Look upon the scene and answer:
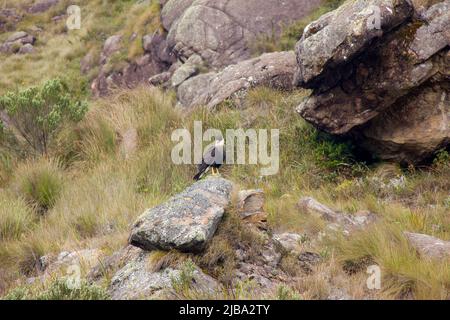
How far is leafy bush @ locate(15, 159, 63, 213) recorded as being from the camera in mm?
7422

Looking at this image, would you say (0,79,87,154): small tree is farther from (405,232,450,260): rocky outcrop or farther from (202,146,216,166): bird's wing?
(405,232,450,260): rocky outcrop

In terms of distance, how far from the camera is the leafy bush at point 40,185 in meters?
7.42

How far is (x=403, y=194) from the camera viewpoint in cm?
645

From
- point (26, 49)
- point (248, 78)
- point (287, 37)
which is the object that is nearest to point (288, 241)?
point (248, 78)

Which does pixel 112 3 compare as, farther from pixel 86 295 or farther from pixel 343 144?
pixel 86 295

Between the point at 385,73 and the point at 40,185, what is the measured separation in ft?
15.9

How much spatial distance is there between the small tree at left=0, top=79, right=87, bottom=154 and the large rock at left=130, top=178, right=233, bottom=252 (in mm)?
4907

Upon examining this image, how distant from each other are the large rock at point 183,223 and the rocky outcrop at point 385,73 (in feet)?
9.28

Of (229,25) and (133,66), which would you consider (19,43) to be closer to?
(133,66)

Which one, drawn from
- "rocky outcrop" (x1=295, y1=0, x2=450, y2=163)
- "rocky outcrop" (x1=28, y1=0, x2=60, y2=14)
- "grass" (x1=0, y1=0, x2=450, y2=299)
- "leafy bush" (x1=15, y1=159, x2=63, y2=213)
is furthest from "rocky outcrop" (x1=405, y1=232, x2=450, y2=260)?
"rocky outcrop" (x1=28, y1=0, x2=60, y2=14)

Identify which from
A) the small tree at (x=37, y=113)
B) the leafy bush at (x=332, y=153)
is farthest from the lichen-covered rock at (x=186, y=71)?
the leafy bush at (x=332, y=153)

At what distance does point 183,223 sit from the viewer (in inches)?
175
